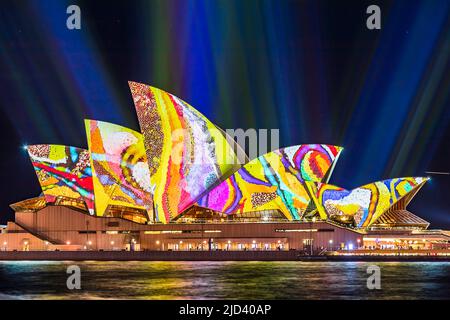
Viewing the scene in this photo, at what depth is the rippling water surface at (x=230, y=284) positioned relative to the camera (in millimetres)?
36250

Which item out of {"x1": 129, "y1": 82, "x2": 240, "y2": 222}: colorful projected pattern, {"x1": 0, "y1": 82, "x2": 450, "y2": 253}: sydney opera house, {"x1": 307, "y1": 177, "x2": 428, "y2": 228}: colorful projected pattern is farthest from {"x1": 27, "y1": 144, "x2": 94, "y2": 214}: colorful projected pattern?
{"x1": 307, "y1": 177, "x2": 428, "y2": 228}: colorful projected pattern

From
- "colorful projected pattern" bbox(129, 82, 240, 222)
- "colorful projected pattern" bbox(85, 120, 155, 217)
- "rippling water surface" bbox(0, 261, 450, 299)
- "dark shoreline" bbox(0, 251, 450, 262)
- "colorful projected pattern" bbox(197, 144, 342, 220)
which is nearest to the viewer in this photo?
"rippling water surface" bbox(0, 261, 450, 299)

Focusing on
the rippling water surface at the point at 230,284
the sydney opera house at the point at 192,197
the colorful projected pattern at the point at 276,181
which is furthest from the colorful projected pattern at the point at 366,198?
the rippling water surface at the point at 230,284

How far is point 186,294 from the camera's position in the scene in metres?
36.2

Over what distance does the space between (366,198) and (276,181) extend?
8.74 metres

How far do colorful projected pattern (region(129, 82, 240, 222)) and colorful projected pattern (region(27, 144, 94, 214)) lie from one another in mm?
7400

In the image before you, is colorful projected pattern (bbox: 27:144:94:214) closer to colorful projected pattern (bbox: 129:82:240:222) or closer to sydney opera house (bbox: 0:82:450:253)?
sydney opera house (bbox: 0:82:450:253)

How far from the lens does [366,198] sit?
73.9 meters

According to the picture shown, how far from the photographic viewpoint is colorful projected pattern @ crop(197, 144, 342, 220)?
233 feet

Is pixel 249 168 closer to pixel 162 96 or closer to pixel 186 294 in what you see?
pixel 162 96

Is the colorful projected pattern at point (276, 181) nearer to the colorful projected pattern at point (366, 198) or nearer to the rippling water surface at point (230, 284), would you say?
the colorful projected pattern at point (366, 198)

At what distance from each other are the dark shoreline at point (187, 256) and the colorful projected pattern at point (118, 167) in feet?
15.4

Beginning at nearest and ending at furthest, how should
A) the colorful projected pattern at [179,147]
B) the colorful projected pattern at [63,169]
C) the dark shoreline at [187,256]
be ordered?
the dark shoreline at [187,256]
the colorful projected pattern at [179,147]
the colorful projected pattern at [63,169]
